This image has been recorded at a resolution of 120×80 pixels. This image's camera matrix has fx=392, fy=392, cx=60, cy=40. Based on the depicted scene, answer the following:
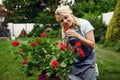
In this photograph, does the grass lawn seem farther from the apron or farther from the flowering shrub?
the apron

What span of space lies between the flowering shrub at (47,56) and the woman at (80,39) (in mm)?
87

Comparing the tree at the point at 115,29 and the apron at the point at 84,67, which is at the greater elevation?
the apron at the point at 84,67

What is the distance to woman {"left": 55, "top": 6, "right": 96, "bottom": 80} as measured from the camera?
11.9ft

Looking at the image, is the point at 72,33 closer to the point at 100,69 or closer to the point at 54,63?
the point at 54,63

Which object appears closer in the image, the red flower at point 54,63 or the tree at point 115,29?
the red flower at point 54,63

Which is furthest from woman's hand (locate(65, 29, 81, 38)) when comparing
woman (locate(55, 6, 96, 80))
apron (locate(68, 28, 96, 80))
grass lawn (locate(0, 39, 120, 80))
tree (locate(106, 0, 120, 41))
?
tree (locate(106, 0, 120, 41))

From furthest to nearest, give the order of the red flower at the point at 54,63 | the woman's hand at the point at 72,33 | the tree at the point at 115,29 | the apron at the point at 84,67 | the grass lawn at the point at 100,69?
the tree at the point at 115,29
the grass lawn at the point at 100,69
the apron at the point at 84,67
the red flower at the point at 54,63
the woman's hand at the point at 72,33

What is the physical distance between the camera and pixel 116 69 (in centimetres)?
884

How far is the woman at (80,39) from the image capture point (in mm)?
3633

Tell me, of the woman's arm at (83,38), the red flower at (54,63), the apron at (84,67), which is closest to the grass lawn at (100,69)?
the apron at (84,67)

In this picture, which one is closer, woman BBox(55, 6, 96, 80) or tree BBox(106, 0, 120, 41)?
woman BBox(55, 6, 96, 80)

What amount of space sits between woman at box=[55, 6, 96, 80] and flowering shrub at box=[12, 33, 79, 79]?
0.09 m

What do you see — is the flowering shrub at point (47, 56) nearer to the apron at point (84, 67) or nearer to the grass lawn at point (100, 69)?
the apron at point (84, 67)

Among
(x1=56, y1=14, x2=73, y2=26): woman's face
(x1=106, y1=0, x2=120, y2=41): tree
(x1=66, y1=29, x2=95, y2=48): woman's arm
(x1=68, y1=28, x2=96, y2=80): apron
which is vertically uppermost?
(x1=56, y1=14, x2=73, y2=26): woman's face
